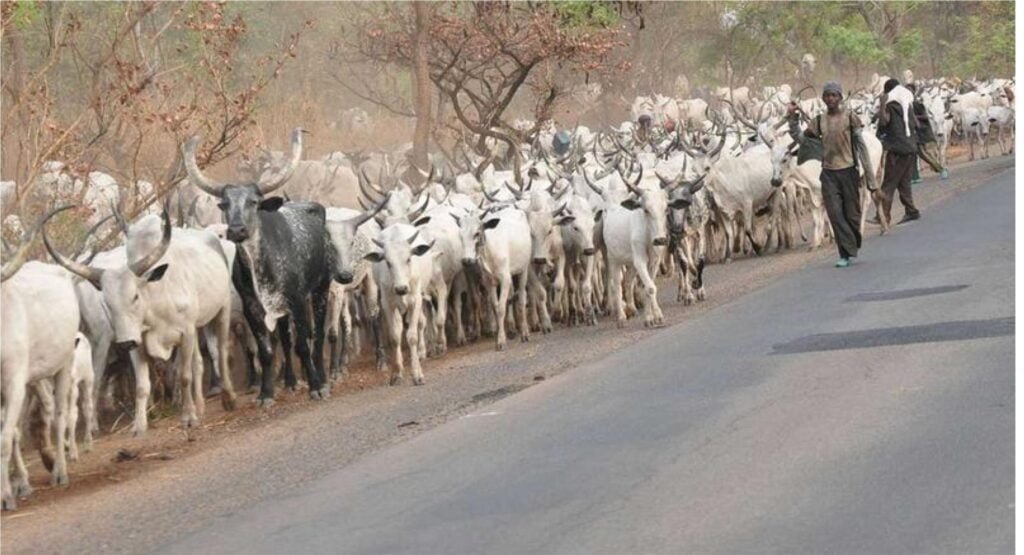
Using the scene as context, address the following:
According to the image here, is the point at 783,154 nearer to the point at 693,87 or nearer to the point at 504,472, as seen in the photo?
the point at 504,472

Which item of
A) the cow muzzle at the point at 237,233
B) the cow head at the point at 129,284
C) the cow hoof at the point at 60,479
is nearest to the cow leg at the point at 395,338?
the cow muzzle at the point at 237,233

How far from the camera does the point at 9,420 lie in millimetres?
11695

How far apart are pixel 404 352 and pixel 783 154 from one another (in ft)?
25.3

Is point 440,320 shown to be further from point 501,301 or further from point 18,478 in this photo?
point 18,478

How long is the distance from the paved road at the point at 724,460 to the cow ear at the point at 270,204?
298 centimetres

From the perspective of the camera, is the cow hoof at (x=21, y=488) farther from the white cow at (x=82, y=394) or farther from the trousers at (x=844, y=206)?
the trousers at (x=844, y=206)

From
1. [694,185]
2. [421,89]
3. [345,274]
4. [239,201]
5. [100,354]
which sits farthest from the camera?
[421,89]

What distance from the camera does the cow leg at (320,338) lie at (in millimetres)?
16562

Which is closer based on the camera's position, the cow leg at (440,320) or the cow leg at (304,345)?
the cow leg at (304,345)

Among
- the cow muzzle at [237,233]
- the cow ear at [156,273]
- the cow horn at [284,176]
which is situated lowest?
the cow ear at [156,273]

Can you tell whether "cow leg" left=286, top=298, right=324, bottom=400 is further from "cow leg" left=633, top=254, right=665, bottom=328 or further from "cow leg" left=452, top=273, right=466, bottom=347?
"cow leg" left=633, top=254, right=665, bottom=328

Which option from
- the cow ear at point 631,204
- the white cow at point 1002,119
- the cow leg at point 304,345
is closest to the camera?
the cow leg at point 304,345

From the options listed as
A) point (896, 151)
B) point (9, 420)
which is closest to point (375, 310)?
point (9, 420)

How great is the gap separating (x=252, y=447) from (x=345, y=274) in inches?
162
